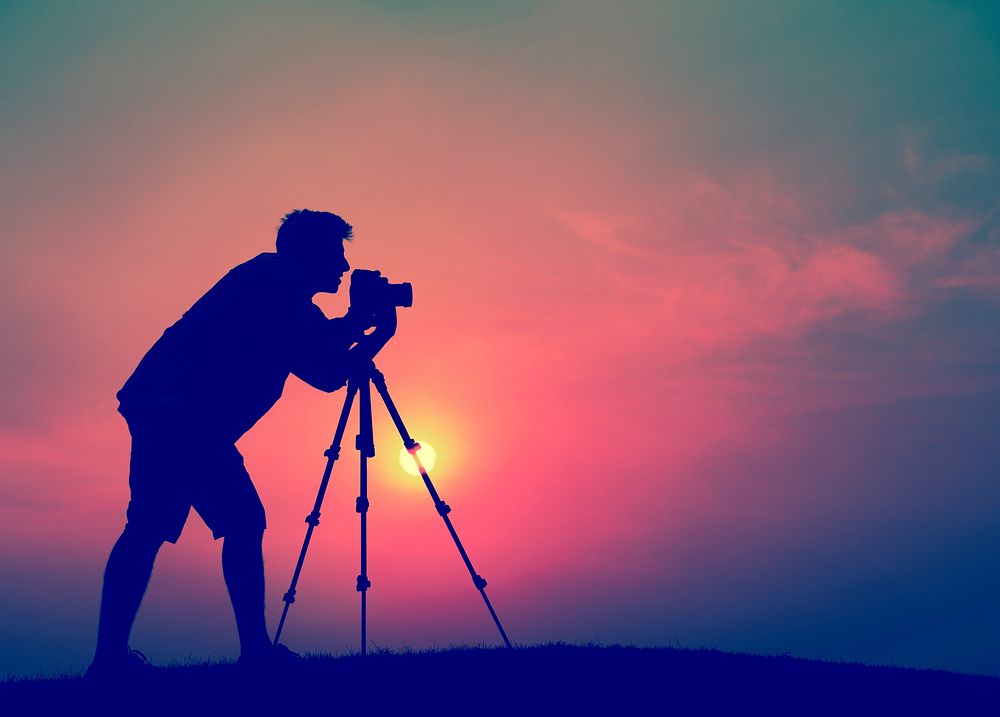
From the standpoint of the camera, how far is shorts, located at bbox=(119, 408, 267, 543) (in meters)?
6.17

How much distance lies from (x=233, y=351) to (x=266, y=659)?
7.39 ft

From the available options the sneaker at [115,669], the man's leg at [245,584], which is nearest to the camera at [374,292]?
the man's leg at [245,584]

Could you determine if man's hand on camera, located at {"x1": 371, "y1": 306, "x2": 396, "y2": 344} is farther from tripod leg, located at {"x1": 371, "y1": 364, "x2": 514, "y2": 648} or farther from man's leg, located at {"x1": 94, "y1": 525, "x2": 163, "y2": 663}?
man's leg, located at {"x1": 94, "y1": 525, "x2": 163, "y2": 663}

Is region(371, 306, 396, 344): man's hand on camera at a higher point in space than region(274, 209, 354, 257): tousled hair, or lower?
lower

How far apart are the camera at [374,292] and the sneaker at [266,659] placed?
273 cm

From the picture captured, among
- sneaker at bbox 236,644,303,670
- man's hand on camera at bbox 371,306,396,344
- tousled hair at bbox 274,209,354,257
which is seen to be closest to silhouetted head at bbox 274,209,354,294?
tousled hair at bbox 274,209,354,257

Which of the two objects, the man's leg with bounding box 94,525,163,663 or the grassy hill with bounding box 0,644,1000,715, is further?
the man's leg with bounding box 94,525,163,663

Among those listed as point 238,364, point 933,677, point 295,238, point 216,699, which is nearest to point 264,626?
point 216,699

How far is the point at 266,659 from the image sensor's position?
645cm

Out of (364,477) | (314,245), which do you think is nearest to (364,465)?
(364,477)

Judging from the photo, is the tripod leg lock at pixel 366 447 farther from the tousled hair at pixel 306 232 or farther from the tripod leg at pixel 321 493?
the tousled hair at pixel 306 232

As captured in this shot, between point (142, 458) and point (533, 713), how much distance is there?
3.20 metres

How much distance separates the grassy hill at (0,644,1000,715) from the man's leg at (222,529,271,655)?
0.24 metres

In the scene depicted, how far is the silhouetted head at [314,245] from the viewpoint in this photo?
701 cm
